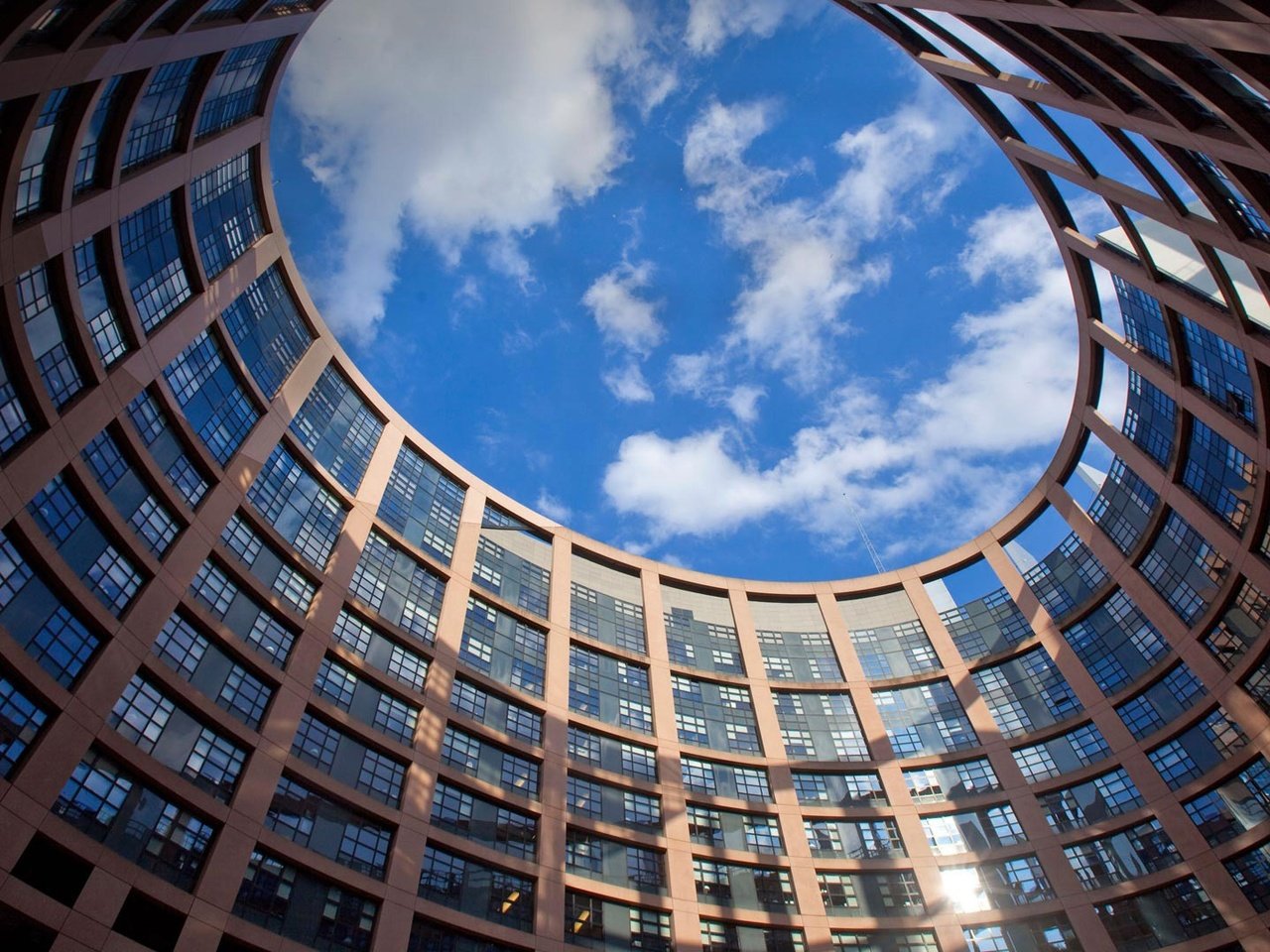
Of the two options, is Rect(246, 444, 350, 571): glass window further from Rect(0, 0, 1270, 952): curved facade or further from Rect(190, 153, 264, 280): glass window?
Rect(190, 153, 264, 280): glass window

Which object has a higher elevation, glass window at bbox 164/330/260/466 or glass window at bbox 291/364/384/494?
glass window at bbox 291/364/384/494

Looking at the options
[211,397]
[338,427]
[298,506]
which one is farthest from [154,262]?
[338,427]

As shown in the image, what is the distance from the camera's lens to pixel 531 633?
47094 millimetres

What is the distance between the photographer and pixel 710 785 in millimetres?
44656

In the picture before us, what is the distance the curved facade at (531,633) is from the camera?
83.6 feet

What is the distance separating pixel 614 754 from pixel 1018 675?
23938 millimetres

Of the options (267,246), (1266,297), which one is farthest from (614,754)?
(1266,297)

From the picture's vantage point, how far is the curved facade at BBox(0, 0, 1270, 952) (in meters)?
25.5

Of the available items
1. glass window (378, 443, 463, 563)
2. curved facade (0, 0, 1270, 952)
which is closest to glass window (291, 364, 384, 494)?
curved facade (0, 0, 1270, 952)

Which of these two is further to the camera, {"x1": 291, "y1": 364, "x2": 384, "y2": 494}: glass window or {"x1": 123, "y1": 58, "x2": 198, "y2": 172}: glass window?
{"x1": 291, "y1": 364, "x2": 384, "y2": 494}: glass window

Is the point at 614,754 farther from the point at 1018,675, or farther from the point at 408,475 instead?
the point at 1018,675

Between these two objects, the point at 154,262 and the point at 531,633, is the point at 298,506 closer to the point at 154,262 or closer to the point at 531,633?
the point at 154,262

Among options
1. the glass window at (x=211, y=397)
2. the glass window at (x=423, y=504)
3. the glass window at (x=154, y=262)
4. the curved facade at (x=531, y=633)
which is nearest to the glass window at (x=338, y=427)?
the curved facade at (x=531, y=633)

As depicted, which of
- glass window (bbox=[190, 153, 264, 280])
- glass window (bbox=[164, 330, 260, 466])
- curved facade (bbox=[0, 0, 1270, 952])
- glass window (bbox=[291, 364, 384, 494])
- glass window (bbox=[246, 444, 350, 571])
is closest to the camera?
curved facade (bbox=[0, 0, 1270, 952])
